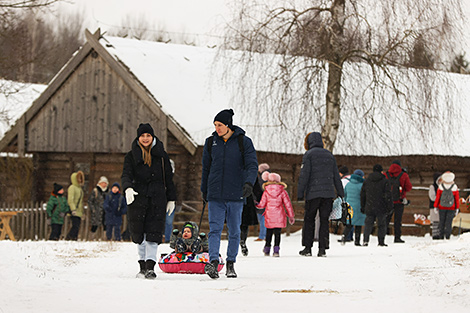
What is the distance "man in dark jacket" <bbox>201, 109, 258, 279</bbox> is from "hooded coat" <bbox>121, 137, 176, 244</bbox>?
22.3 inches

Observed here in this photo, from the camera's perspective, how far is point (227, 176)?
9586 mm

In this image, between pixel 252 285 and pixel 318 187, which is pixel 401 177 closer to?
pixel 318 187

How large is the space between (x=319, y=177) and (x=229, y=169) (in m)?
3.75

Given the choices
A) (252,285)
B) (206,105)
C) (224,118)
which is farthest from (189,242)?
(206,105)

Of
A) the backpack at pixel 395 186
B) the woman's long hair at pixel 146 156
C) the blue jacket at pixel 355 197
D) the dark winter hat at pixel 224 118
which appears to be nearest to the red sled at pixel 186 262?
the woman's long hair at pixel 146 156

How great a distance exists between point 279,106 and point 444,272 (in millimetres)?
10786

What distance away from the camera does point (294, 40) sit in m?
19.8

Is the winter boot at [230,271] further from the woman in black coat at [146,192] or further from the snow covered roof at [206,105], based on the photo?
the snow covered roof at [206,105]

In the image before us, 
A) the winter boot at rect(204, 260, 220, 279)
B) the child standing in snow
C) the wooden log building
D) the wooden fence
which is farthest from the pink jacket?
the wooden log building

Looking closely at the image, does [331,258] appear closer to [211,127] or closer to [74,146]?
[211,127]

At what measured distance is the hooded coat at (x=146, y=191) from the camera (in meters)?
9.64

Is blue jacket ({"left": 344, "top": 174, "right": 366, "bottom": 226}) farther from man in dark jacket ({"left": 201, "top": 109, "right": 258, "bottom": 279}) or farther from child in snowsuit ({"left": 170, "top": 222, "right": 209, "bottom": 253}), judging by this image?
man in dark jacket ({"left": 201, "top": 109, "right": 258, "bottom": 279})

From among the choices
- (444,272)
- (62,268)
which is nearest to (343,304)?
(444,272)

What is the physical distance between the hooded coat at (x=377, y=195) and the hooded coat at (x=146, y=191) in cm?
694
